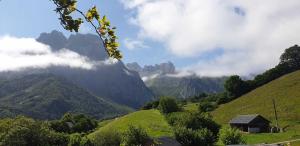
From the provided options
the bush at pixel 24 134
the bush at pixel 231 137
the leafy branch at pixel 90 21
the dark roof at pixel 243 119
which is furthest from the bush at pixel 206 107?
the leafy branch at pixel 90 21

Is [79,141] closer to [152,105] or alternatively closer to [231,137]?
[231,137]

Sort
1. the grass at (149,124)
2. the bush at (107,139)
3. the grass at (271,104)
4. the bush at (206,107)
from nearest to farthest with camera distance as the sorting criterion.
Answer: the bush at (107,139) → the grass at (271,104) → the grass at (149,124) → the bush at (206,107)

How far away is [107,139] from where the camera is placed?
96.2 metres

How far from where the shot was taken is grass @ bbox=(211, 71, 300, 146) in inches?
4840

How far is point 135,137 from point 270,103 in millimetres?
64603

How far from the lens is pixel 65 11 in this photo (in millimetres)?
7305

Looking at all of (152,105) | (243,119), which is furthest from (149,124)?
(152,105)

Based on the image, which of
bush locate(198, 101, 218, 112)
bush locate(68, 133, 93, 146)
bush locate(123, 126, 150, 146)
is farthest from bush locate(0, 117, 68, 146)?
bush locate(198, 101, 218, 112)

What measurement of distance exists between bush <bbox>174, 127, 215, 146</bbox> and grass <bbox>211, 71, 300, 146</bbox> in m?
17.6

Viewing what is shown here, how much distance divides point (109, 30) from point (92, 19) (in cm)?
33

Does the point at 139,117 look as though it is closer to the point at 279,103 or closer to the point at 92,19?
the point at 279,103

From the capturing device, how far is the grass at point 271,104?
122938 millimetres

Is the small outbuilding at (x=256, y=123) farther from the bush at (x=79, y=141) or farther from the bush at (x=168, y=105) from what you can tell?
the bush at (x=79, y=141)

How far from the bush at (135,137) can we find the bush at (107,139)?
2.81 meters
